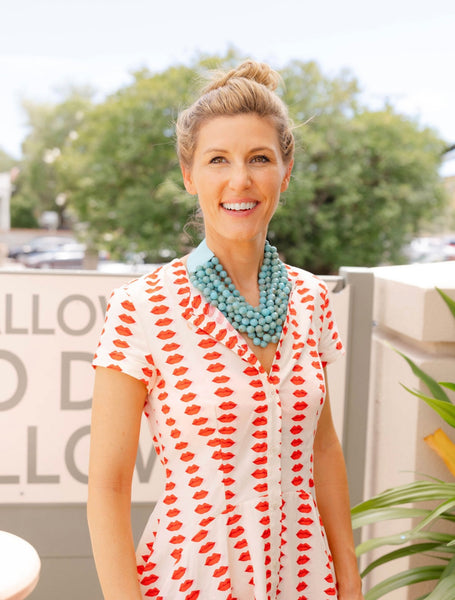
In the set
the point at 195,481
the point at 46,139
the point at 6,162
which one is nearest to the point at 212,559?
the point at 195,481

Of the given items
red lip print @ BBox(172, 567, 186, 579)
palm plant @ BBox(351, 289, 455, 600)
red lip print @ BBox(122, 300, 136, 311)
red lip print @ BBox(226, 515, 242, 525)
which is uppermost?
red lip print @ BBox(122, 300, 136, 311)

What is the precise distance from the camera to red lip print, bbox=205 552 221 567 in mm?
1224

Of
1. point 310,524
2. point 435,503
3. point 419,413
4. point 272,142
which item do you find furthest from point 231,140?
point 435,503

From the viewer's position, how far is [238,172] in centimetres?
126

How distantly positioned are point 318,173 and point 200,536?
42.9 feet

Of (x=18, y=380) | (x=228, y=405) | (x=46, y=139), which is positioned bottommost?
(x=18, y=380)

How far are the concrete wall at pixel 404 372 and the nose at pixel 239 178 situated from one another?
0.90m

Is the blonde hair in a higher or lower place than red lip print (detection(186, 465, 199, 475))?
higher

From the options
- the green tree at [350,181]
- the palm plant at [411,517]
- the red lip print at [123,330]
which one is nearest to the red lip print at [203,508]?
the red lip print at [123,330]

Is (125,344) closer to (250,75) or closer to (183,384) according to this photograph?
(183,384)

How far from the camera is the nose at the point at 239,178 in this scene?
125 cm

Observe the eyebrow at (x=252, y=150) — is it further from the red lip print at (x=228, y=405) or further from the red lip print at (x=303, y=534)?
the red lip print at (x=303, y=534)

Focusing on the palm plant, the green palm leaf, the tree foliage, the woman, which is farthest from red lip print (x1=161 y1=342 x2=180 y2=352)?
the tree foliage

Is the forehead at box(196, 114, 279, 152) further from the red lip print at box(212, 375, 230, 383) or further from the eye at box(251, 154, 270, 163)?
the red lip print at box(212, 375, 230, 383)
